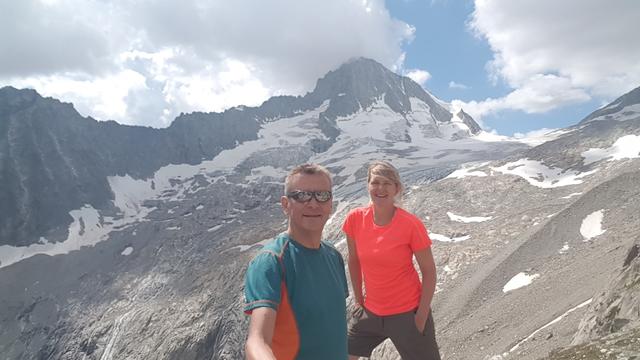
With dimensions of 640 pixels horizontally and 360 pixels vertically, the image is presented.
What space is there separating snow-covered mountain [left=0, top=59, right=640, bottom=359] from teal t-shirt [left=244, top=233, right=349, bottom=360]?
43.6 feet

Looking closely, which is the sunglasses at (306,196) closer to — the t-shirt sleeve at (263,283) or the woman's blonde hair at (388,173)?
the t-shirt sleeve at (263,283)

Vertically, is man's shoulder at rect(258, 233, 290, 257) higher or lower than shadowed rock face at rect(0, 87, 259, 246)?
lower

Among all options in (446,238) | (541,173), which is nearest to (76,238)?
(446,238)

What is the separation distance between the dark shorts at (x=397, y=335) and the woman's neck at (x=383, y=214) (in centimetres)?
139

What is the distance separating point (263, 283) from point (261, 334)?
1.31ft

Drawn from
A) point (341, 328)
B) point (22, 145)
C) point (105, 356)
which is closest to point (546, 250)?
point (341, 328)

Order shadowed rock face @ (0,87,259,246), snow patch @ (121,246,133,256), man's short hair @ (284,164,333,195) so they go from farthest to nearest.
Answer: shadowed rock face @ (0,87,259,246), snow patch @ (121,246,133,256), man's short hair @ (284,164,333,195)

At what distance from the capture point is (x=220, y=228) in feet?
359

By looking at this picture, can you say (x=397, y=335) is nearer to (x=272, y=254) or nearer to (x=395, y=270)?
(x=395, y=270)

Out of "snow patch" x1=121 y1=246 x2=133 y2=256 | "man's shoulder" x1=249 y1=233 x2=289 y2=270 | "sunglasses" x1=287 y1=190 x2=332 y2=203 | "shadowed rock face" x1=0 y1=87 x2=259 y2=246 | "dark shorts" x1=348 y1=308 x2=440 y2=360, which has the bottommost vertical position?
"dark shorts" x1=348 y1=308 x2=440 y2=360

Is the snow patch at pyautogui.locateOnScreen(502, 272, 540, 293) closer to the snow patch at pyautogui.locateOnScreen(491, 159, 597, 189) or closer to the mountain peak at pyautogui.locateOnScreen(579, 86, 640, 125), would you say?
the snow patch at pyautogui.locateOnScreen(491, 159, 597, 189)

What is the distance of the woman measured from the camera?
6.07 meters

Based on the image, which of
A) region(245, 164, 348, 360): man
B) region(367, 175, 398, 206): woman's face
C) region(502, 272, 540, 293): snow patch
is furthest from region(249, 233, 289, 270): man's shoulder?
region(502, 272, 540, 293): snow patch

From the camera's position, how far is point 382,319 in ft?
20.9
